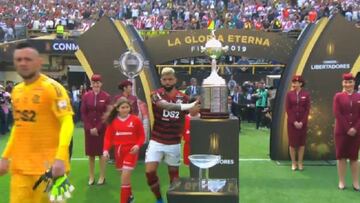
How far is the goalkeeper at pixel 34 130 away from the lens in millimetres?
4305

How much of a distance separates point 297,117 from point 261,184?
5.55ft

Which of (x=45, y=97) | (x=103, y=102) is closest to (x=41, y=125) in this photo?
(x=45, y=97)

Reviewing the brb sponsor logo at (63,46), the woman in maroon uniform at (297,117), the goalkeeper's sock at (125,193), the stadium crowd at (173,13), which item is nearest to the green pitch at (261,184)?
the woman in maroon uniform at (297,117)

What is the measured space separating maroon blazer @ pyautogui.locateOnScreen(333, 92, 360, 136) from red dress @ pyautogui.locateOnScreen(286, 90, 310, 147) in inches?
60.9

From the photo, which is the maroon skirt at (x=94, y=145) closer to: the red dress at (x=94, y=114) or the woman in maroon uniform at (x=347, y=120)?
the red dress at (x=94, y=114)

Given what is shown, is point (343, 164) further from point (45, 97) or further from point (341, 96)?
point (45, 97)

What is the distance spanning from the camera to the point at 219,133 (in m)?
6.84

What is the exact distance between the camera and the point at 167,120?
6770 millimetres

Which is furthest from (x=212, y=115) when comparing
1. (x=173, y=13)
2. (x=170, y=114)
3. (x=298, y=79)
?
(x=173, y=13)

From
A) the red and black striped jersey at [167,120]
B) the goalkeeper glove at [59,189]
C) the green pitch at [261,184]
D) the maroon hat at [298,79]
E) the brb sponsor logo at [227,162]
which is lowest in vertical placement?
the green pitch at [261,184]

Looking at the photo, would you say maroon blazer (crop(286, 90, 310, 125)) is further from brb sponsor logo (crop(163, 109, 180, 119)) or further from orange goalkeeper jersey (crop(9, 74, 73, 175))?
orange goalkeeper jersey (crop(9, 74, 73, 175))

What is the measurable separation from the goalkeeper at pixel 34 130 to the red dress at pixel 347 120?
15.4 ft

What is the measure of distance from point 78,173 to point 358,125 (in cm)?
474

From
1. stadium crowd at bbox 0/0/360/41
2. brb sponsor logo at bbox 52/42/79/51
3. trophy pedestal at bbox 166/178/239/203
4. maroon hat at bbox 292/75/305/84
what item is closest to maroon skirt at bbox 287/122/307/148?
maroon hat at bbox 292/75/305/84
